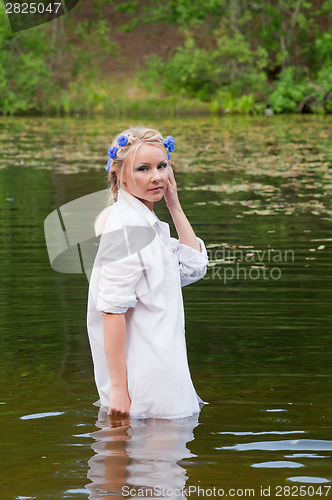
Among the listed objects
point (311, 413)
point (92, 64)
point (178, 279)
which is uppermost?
point (92, 64)

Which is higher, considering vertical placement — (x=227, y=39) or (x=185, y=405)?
(x=227, y=39)

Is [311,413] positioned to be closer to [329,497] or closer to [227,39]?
[329,497]

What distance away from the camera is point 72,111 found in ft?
132

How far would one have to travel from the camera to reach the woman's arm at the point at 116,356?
406 centimetres

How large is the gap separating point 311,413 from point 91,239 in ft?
18.7

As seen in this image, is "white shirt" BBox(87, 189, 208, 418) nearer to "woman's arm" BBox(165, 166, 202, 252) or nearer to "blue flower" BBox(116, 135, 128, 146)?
"woman's arm" BBox(165, 166, 202, 252)

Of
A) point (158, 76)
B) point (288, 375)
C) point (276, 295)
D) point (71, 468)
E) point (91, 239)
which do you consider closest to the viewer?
point (71, 468)

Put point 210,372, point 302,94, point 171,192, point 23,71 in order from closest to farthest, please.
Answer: point 171,192 → point 210,372 → point 302,94 → point 23,71

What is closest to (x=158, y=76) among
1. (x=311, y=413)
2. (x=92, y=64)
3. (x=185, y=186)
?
(x=92, y=64)

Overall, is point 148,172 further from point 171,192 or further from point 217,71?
point 217,71

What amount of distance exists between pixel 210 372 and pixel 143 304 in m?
1.50

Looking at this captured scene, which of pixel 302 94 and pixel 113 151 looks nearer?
pixel 113 151

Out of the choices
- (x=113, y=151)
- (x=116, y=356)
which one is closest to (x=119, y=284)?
(x=116, y=356)

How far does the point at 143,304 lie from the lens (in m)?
4.19
